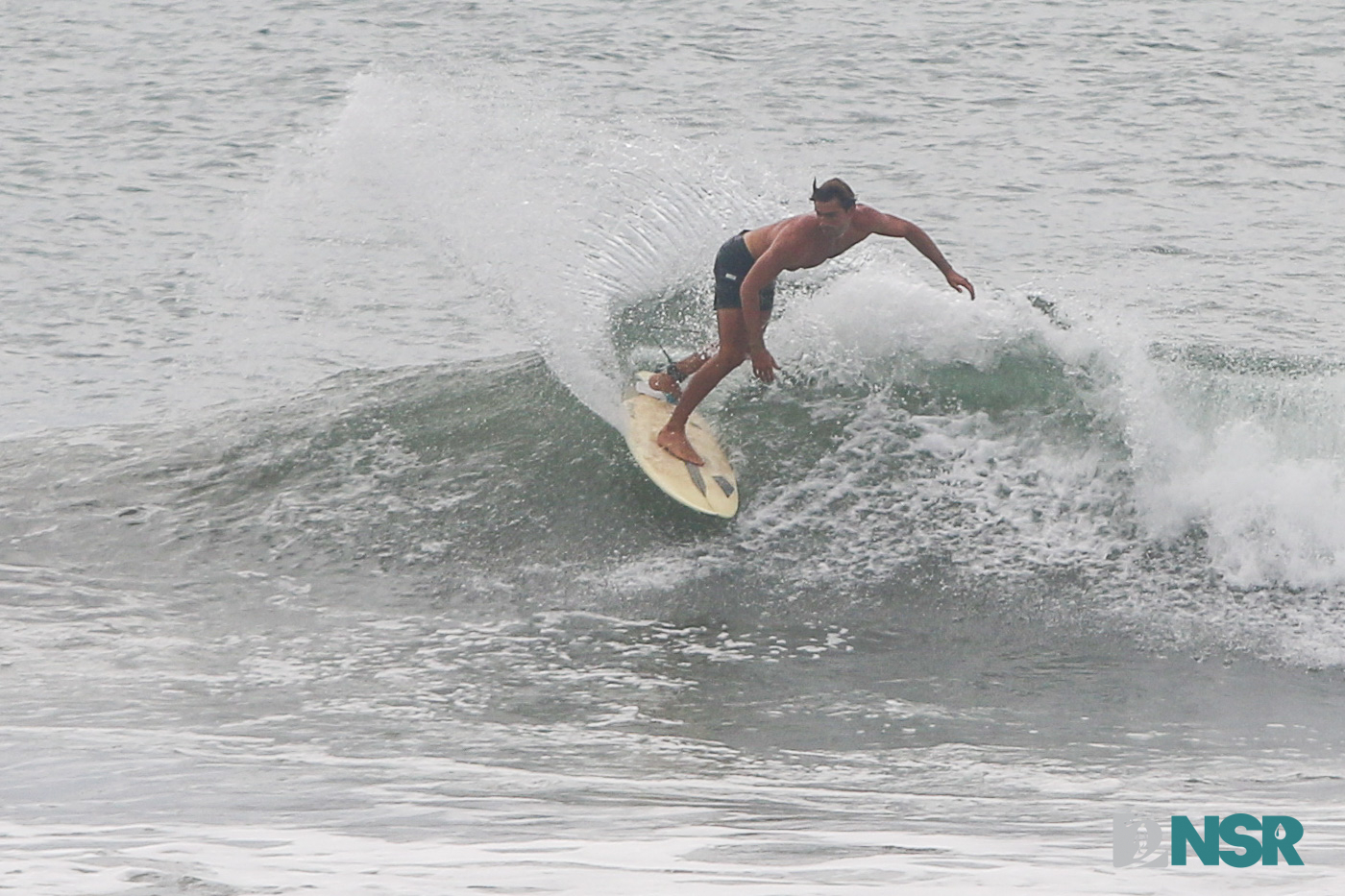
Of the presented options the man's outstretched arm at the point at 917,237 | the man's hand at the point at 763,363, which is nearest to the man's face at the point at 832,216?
the man's outstretched arm at the point at 917,237

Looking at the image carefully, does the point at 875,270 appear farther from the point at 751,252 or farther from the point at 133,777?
the point at 133,777

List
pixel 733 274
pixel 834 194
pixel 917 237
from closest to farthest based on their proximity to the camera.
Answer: pixel 834 194
pixel 917 237
pixel 733 274

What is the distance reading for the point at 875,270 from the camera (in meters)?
9.81

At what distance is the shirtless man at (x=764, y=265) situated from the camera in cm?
795

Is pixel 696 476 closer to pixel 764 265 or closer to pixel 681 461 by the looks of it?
pixel 681 461

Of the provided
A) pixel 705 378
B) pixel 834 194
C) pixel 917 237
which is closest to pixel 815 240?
pixel 834 194

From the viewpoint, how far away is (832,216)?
7824 millimetres

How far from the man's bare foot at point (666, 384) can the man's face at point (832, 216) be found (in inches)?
61.9

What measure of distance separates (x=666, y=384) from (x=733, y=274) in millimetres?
948

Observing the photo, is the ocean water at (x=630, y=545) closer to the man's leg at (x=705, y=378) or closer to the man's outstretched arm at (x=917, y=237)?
the man's leg at (x=705, y=378)

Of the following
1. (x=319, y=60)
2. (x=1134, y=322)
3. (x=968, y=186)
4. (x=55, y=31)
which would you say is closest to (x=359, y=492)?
(x=1134, y=322)

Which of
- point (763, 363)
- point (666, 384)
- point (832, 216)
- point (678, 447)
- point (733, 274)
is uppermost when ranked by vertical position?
point (832, 216)

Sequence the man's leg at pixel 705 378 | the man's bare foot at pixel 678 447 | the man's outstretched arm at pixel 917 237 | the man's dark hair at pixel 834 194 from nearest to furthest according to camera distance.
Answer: the man's dark hair at pixel 834 194
the man's outstretched arm at pixel 917 237
the man's leg at pixel 705 378
the man's bare foot at pixel 678 447

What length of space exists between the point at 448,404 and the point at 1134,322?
600 cm
